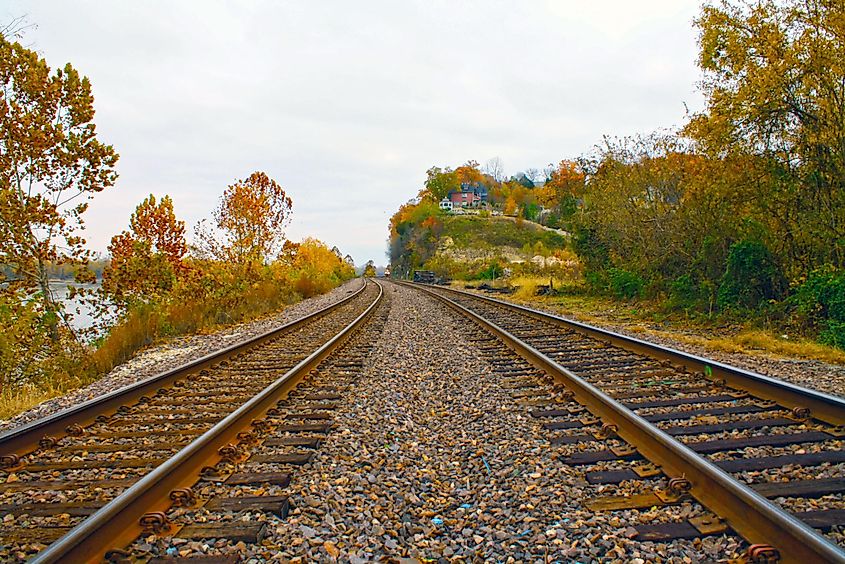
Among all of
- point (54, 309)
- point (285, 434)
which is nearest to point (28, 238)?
point (54, 309)

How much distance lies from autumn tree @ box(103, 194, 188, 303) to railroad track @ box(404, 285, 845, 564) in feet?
30.1

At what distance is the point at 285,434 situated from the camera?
4438 mm

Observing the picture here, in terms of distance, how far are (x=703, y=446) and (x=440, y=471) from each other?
1755mm

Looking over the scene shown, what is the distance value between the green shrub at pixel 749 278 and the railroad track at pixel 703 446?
17.2 feet

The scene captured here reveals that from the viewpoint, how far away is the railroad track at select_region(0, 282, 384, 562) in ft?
8.97

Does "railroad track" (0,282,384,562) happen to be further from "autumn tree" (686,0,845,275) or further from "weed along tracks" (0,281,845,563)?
"autumn tree" (686,0,845,275)

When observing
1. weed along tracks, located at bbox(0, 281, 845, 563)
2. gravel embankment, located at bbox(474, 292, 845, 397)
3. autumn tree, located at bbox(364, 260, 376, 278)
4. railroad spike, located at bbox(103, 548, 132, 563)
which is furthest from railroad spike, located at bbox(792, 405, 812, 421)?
autumn tree, located at bbox(364, 260, 376, 278)

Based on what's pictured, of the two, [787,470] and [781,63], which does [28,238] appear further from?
[781,63]

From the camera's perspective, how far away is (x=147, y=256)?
12.9m

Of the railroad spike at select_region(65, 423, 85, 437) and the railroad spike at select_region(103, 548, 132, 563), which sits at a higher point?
the railroad spike at select_region(65, 423, 85, 437)

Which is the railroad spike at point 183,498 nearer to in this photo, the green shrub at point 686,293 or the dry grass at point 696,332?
the dry grass at point 696,332

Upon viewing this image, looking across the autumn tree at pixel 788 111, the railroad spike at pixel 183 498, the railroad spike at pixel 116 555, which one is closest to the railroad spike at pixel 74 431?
the railroad spike at pixel 183 498

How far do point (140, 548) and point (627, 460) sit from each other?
114 inches

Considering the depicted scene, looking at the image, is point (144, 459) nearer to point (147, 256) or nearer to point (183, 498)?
point (183, 498)
